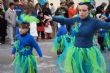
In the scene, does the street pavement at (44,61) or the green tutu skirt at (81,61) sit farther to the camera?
the street pavement at (44,61)

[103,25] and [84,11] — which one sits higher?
[84,11]

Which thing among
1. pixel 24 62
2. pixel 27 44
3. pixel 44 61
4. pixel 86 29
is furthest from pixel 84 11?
pixel 44 61

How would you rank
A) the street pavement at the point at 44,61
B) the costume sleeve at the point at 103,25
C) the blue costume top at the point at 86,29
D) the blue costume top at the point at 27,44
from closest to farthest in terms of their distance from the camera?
the costume sleeve at the point at 103,25
the blue costume top at the point at 86,29
the blue costume top at the point at 27,44
the street pavement at the point at 44,61

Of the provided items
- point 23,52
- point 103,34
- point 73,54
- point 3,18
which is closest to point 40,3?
point 3,18

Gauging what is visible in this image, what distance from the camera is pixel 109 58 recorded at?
40.9 feet

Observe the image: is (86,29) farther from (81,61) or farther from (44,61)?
(44,61)

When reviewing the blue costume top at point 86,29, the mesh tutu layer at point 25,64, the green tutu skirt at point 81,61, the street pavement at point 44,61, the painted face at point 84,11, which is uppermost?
the painted face at point 84,11

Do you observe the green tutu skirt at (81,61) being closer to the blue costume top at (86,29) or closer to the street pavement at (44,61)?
the blue costume top at (86,29)

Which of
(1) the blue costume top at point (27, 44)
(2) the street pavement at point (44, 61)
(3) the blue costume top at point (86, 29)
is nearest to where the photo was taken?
(3) the blue costume top at point (86, 29)

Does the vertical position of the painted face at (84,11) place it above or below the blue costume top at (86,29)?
above

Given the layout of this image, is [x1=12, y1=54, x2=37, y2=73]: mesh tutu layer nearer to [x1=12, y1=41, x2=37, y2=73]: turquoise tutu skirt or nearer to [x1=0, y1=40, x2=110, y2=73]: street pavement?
[x1=12, y1=41, x2=37, y2=73]: turquoise tutu skirt

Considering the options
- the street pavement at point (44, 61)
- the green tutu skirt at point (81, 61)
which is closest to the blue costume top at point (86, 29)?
the green tutu skirt at point (81, 61)

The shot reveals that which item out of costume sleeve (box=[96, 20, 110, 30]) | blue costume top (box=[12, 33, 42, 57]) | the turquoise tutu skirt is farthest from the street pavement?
costume sleeve (box=[96, 20, 110, 30])

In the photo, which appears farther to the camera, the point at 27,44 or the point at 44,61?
the point at 44,61
